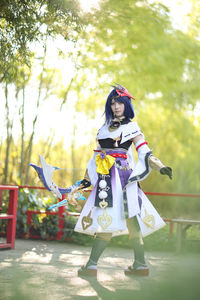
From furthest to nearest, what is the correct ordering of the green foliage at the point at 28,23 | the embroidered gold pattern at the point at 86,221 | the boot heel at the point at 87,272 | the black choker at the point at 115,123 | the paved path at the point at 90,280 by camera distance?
the green foliage at the point at 28,23, the black choker at the point at 115,123, the embroidered gold pattern at the point at 86,221, the boot heel at the point at 87,272, the paved path at the point at 90,280

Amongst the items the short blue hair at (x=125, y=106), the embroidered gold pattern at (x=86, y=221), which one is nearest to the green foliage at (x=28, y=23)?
the short blue hair at (x=125, y=106)

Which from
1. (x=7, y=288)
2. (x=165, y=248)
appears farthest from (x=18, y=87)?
(x=7, y=288)

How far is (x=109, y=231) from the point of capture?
4340 millimetres

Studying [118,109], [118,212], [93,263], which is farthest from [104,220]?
[118,109]

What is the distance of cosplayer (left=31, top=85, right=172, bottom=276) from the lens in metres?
4.40

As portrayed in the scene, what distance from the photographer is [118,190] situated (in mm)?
4520

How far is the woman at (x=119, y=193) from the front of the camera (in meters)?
4.40

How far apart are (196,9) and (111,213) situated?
32.4 feet

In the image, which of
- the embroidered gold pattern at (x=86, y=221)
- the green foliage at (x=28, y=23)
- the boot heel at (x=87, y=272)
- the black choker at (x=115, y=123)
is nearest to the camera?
the boot heel at (x=87, y=272)

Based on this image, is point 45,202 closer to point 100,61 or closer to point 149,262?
point 149,262

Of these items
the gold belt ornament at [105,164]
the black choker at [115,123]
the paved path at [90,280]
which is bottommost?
the paved path at [90,280]

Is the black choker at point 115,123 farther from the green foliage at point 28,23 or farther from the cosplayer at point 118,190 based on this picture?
the green foliage at point 28,23

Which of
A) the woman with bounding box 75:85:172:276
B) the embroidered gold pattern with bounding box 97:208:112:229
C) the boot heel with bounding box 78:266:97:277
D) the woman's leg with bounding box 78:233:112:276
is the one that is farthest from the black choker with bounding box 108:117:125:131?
the boot heel with bounding box 78:266:97:277

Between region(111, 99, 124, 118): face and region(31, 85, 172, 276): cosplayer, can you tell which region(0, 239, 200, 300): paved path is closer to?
region(31, 85, 172, 276): cosplayer
